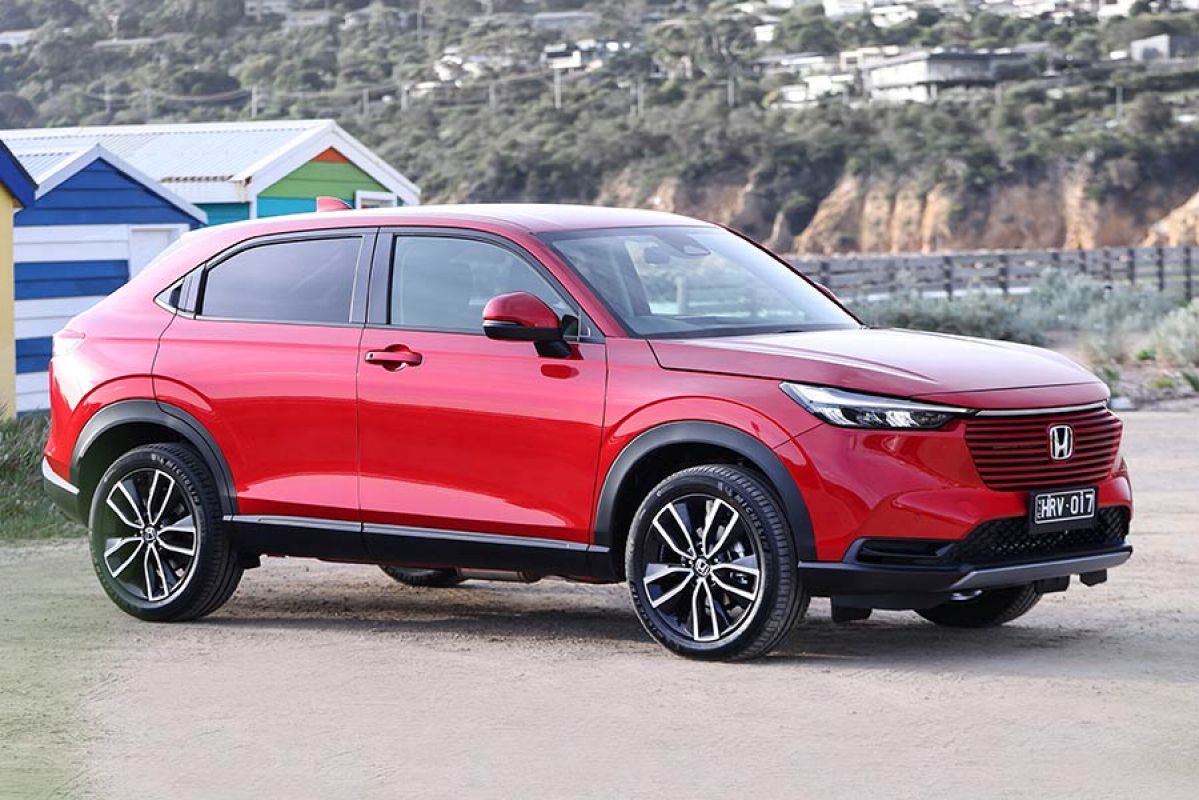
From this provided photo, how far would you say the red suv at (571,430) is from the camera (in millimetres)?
7977

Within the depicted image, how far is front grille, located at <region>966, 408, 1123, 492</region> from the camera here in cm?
800

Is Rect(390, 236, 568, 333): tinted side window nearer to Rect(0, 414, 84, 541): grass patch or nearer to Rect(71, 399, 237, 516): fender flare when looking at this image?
Rect(71, 399, 237, 516): fender flare

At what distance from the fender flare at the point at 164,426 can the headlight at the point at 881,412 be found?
2.82 metres

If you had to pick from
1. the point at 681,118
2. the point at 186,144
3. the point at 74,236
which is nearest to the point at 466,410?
the point at 74,236

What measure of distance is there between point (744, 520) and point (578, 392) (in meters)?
0.85

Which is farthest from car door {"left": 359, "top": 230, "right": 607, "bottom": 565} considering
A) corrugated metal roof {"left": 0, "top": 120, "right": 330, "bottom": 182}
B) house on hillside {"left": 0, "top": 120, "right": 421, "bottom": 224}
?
corrugated metal roof {"left": 0, "top": 120, "right": 330, "bottom": 182}

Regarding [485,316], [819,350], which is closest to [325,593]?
[485,316]

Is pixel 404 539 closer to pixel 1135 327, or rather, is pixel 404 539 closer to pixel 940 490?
pixel 940 490

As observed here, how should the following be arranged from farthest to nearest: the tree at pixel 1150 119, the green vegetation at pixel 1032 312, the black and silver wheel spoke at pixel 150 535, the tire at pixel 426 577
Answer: the tree at pixel 1150 119 → the green vegetation at pixel 1032 312 → the tire at pixel 426 577 → the black and silver wheel spoke at pixel 150 535

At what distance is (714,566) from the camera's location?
27.0 ft

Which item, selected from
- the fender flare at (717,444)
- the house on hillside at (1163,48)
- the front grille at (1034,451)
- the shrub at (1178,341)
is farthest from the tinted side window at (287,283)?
the house on hillside at (1163,48)

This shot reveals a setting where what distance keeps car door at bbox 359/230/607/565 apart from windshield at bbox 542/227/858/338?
0.23m

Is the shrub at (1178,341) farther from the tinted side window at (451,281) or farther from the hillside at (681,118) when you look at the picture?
the hillside at (681,118)

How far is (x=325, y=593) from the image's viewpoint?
10633 mm
